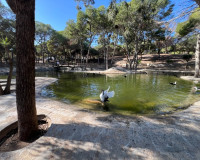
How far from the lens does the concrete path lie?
77.1 inches

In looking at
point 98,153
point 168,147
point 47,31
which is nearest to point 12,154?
point 98,153

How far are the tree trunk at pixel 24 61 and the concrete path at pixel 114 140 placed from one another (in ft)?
1.91

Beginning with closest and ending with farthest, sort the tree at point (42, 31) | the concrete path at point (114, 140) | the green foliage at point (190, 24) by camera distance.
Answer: the concrete path at point (114, 140), the green foliage at point (190, 24), the tree at point (42, 31)

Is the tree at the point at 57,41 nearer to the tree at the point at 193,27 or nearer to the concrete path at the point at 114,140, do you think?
the tree at the point at 193,27

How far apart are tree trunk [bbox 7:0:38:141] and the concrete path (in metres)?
0.58

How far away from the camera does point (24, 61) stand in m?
2.11

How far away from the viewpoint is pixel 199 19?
11.7m

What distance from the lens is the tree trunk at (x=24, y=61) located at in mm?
2061

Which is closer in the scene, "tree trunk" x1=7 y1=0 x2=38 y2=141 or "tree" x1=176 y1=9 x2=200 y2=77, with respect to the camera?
"tree trunk" x1=7 y1=0 x2=38 y2=141

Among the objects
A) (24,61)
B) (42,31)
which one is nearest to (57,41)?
(42,31)

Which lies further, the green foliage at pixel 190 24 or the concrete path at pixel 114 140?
the green foliage at pixel 190 24

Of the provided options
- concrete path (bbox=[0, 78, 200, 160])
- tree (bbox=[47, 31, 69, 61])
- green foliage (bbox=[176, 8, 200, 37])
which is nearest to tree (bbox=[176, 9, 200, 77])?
green foliage (bbox=[176, 8, 200, 37])

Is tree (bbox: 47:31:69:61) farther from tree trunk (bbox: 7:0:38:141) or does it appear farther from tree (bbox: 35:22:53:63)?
tree trunk (bbox: 7:0:38:141)

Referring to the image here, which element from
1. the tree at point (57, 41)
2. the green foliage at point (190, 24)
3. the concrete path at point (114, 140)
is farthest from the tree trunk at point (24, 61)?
the tree at point (57, 41)
